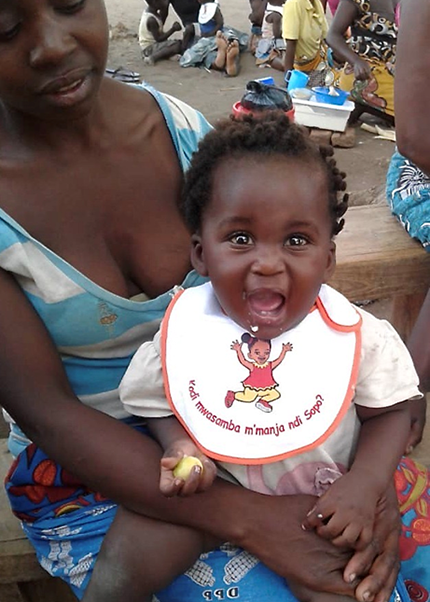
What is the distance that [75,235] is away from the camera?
1.44 meters

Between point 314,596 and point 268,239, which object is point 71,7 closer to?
point 268,239

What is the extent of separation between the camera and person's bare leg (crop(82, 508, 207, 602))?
1.30m

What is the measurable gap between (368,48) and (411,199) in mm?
3717

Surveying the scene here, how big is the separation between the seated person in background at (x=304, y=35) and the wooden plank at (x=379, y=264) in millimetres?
4652

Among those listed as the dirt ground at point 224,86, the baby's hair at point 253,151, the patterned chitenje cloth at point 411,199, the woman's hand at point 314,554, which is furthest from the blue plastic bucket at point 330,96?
the woman's hand at point 314,554

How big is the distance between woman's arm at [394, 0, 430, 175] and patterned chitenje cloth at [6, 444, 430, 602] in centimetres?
106

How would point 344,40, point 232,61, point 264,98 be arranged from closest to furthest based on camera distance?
point 264,98
point 344,40
point 232,61

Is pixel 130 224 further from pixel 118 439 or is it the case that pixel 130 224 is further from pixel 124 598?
pixel 124 598

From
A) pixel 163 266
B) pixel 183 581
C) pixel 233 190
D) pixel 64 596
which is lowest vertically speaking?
pixel 64 596

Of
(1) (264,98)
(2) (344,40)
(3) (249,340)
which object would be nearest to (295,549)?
(3) (249,340)

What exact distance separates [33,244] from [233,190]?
40 cm

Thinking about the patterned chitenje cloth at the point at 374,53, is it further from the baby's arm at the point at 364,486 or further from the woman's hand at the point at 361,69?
the baby's arm at the point at 364,486

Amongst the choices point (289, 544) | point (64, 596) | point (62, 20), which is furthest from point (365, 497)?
point (64, 596)

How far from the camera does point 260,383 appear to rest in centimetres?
138
